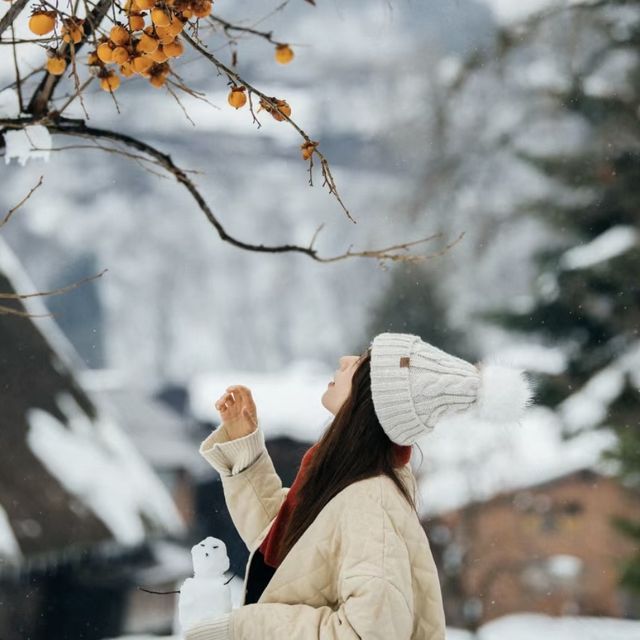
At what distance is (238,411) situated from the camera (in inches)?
51.4

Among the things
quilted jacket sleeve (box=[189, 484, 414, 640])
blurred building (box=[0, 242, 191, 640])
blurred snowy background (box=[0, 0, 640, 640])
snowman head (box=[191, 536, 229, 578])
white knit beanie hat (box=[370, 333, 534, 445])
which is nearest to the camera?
quilted jacket sleeve (box=[189, 484, 414, 640])

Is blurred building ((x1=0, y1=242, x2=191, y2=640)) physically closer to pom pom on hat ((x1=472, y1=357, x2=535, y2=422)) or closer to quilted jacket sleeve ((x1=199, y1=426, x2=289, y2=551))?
quilted jacket sleeve ((x1=199, y1=426, x2=289, y2=551))

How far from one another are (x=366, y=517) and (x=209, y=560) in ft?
0.96

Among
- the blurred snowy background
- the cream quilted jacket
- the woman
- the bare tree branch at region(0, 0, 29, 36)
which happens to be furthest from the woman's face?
the blurred snowy background

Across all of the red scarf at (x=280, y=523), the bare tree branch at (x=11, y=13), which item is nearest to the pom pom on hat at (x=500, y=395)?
the red scarf at (x=280, y=523)

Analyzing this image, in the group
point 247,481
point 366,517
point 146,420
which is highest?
point 146,420

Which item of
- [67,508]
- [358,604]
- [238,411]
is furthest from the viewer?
[67,508]

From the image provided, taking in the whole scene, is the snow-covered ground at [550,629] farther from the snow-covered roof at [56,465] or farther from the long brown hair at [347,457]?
the long brown hair at [347,457]

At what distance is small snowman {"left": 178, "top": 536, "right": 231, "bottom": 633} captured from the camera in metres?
1.17

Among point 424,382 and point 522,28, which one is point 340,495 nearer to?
point 424,382

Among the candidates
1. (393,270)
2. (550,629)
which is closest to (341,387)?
(393,270)

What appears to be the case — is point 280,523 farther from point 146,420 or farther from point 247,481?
point 146,420

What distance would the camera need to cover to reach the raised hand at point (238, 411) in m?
1.31

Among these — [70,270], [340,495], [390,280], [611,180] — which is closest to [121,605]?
[70,270]
